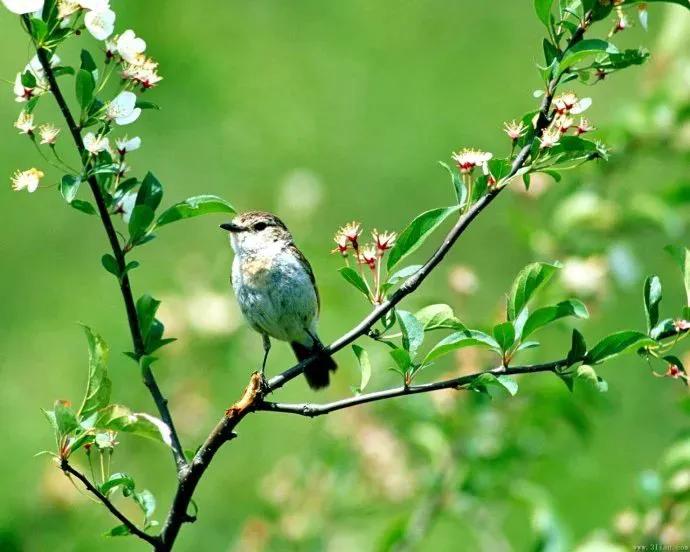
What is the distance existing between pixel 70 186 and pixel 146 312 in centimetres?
34

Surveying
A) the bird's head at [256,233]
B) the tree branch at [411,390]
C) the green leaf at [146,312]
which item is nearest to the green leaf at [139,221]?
the green leaf at [146,312]

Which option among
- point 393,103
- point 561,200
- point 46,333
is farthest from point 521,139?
point 393,103

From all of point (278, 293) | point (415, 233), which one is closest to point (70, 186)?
point (415, 233)

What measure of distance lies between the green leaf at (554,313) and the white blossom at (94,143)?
96cm

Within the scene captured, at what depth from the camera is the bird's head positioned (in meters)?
4.22

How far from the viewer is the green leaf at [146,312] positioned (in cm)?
224

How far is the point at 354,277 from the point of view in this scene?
2131 mm

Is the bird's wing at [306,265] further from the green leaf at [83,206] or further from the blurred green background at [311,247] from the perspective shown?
the green leaf at [83,206]

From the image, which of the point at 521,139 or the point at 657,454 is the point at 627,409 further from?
the point at 521,139

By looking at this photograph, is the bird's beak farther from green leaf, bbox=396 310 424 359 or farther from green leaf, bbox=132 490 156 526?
green leaf, bbox=396 310 424 359

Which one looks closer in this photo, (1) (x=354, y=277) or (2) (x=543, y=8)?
(2) (x=543, y=8)

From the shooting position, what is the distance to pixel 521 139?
2125 mm

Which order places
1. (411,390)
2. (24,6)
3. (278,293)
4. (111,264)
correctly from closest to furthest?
1. (24,6)
2. (411,390)
3. (111,264)
4. (278,293)

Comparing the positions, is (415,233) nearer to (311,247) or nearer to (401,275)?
(401,275)
